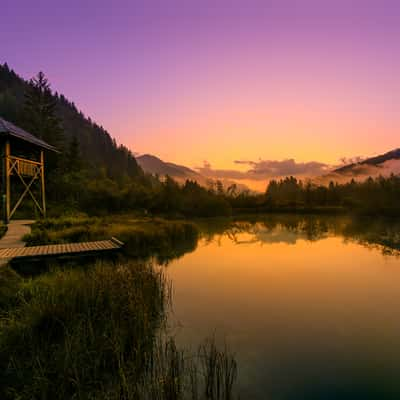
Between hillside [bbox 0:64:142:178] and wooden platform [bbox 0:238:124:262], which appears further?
hillside [bbox 0:64:142:178]

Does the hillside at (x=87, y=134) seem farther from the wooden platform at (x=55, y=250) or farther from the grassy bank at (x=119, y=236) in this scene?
the wooden platform at (x=55, y=250)

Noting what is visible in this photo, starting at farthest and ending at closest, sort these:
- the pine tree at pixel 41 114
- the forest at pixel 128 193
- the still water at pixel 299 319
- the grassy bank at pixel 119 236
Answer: the pine tree at pixel 41 114, the forest at pixel 128 193, the grassy bank at pixel 119 236, the still water at pixel 299 319

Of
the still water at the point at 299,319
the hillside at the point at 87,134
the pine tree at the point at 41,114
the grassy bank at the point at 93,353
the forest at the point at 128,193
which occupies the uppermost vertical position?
the hillside at the point at 87,134

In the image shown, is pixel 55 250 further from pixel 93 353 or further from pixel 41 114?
pixel 41 114

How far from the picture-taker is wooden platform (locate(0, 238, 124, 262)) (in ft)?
26.0

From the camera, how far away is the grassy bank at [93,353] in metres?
3.49

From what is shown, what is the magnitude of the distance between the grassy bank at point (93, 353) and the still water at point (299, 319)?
30.1 inches

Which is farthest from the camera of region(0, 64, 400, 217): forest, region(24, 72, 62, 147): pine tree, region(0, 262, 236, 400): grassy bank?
region(24, 72, 62, 147): pine tree

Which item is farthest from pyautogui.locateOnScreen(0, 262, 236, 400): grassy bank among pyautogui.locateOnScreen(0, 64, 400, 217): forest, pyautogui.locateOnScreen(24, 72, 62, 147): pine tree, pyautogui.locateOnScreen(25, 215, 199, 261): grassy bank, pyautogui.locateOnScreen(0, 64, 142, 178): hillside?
pyautogui.locateOnScreen(0, 64, 142, 178): hillside

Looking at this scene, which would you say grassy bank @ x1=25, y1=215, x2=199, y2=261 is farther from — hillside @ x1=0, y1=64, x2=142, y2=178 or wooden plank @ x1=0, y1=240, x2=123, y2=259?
hillside @ x1=0, y1=64, x2=142, y2=178

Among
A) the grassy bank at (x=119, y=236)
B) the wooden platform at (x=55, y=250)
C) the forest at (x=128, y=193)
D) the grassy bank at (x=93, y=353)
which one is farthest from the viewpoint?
the forest at (x=128, y=193)

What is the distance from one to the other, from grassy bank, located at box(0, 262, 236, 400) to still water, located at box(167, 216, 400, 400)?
30.1 inches

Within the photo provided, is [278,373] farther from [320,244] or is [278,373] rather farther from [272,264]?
[320,244]

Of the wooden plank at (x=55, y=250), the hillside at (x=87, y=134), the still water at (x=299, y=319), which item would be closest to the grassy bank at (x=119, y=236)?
the wooden plank at (x=55, y=250)
